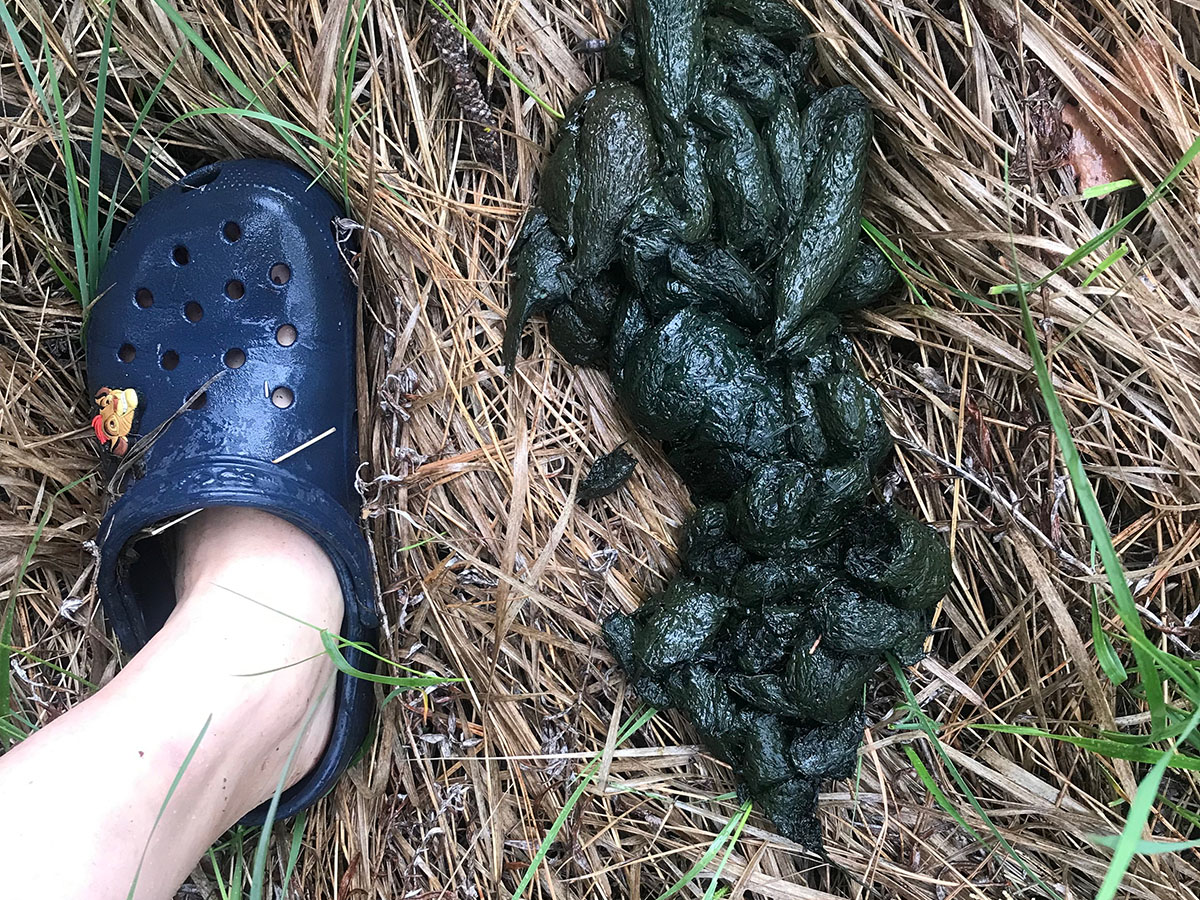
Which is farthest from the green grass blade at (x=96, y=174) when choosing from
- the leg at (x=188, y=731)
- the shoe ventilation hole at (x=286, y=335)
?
the leg at (x=188, y=731)

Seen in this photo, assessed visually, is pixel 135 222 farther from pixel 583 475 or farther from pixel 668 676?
pixel 668 676

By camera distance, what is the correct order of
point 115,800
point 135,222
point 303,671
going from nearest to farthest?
1. point 115,800
2. point 303,671
3. point 135,222

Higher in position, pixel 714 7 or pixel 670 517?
pixel 714 7

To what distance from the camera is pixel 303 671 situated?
1889 mm

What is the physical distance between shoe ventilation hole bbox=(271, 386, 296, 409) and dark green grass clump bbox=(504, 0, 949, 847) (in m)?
0.56

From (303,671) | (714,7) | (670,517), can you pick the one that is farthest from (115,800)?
(714,7)

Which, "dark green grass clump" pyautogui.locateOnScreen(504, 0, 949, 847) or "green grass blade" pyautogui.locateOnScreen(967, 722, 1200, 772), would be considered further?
"dark green grass clump" pyautogui.locateOnScreen(504, 0, 949, 847)

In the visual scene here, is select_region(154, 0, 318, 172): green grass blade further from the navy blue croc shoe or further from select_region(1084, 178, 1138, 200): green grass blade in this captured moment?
select_region(1084, 178, 1138, 200): green grass blade

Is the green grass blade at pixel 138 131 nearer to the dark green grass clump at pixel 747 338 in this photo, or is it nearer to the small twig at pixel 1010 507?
the dark green grass clump at pixel 747 338

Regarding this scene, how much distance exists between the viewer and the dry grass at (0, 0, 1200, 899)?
1.81m

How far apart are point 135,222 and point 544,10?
1070 mm

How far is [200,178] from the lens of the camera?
1996 millimetres

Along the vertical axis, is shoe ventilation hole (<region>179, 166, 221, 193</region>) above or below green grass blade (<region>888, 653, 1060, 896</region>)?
above

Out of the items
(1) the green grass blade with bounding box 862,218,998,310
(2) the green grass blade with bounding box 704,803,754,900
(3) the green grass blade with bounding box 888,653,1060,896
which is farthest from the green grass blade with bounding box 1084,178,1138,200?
(2) the green grass blade with bounding box 704,803,754,900
